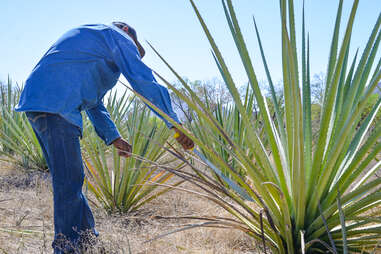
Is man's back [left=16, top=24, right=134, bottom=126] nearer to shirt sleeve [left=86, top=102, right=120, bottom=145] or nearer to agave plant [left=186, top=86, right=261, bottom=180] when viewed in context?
shirt sleeve [left=86, top=102, right=120, bottom=145]

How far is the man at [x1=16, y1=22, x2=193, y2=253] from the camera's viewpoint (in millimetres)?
1693

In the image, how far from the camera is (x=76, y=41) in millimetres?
1792

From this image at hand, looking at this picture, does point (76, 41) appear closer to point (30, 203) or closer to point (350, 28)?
point (350, 28)

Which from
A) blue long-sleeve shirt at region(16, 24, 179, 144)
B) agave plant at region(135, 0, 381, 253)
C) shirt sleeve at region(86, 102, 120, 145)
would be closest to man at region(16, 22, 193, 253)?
blue long-sleeve shirt at region(16, 24, 179, 144)

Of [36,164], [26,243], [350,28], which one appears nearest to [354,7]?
[350,28]

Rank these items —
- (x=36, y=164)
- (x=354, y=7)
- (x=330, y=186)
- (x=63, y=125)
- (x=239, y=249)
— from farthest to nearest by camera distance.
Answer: (x=36, y=164) < (x=239, y=249) < (x=63, y=125) < (x=330, y=186) < (x=354, y=7)

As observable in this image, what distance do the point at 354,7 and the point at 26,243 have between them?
1.98 metres

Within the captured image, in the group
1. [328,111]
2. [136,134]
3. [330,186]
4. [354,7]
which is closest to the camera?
[354,7]

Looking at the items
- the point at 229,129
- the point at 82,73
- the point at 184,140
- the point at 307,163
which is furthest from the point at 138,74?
the point at 229,129

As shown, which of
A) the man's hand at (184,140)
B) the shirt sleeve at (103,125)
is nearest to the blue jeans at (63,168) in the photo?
the shirt sleeve at (103,125)

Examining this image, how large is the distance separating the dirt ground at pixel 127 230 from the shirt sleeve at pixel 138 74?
0.57m

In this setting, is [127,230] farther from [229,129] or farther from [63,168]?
[229,129]

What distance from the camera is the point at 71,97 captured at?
5.57 ft

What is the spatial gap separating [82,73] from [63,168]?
50cm
